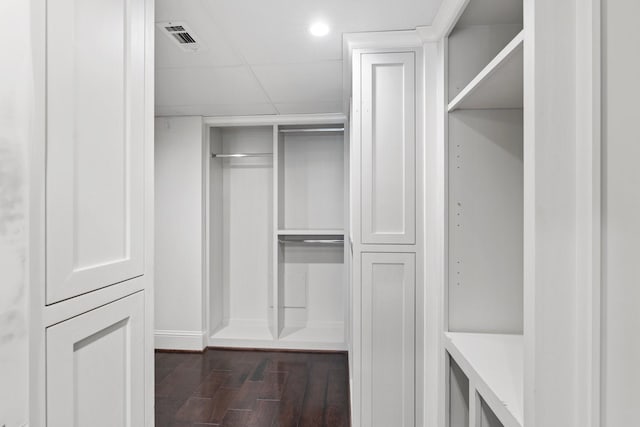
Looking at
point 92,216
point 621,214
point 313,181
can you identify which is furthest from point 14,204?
point 313,181

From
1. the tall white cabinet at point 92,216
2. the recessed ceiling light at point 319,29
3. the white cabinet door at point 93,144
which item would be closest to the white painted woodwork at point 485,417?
the tall white cabinet at point 92,216

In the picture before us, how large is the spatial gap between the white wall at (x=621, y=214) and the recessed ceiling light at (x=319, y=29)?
1245 millimetres

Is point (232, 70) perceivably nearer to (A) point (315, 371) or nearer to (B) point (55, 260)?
(B) point (55, 260)

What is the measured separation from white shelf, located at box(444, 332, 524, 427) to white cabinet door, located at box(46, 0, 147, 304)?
1196 mm

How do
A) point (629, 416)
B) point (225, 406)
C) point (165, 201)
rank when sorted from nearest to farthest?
point (629, 416), point (225, 406), point (165, 201)

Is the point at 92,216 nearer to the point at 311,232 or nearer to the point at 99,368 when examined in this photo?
the point at 99,368

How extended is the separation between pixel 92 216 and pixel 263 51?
4.99 feet

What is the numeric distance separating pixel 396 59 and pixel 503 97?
0.63m

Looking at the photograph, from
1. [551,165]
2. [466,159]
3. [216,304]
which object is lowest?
[216,304]

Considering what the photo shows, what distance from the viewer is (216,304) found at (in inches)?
151

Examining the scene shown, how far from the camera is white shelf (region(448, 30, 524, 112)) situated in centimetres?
109

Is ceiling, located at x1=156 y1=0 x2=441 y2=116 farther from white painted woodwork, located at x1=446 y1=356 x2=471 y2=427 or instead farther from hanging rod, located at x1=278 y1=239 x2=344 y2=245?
white painted woodwork, located at x1=446 y1=356 x2=471 y2=427

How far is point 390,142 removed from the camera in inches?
75.2

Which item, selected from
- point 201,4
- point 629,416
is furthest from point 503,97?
point 201,4
